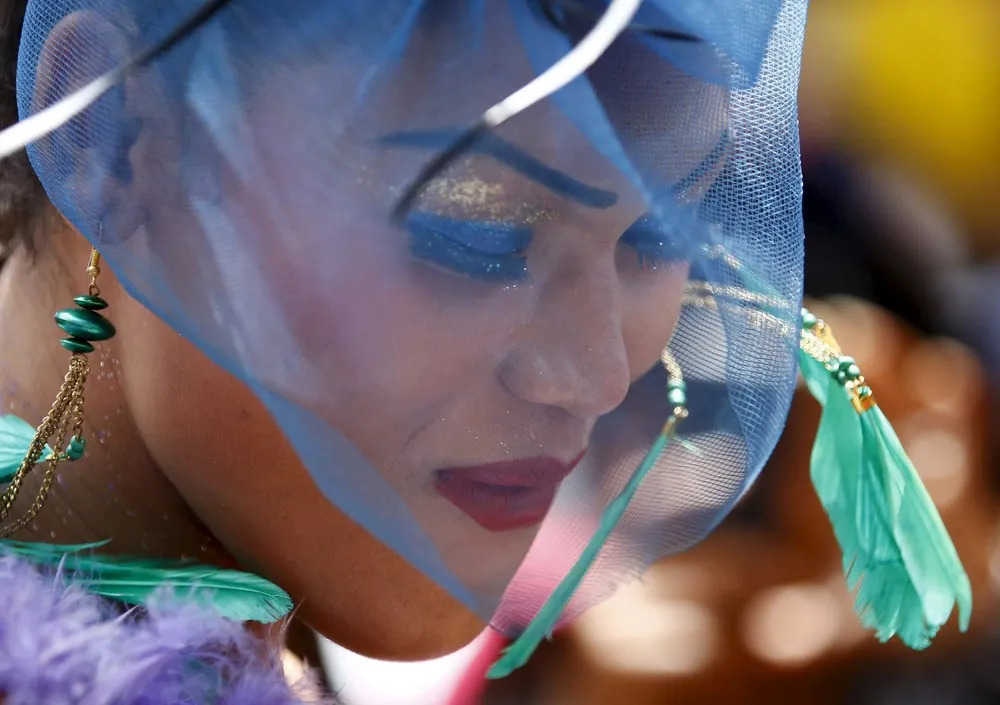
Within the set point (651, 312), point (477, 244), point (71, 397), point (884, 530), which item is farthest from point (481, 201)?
point (884, 530)

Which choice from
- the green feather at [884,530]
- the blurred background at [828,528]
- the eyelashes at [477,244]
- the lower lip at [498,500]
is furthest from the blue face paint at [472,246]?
the blurred background at [828,528]

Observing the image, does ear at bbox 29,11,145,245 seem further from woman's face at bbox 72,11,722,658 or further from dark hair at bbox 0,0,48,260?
dark hair at bbox 0,0,48,260

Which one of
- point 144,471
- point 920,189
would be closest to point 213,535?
point 144,471

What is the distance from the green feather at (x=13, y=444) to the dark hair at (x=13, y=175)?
0.12 meters

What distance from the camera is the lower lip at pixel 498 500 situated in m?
0.50

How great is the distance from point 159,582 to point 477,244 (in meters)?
0.25

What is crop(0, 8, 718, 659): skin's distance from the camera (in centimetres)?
45

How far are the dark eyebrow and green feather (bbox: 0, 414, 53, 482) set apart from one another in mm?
283

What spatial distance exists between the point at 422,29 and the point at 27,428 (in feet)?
1.08

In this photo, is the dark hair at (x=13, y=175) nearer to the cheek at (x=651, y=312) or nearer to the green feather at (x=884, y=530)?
the cheek at (x=651, y=312)

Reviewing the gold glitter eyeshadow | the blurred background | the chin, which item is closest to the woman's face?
the gold glitter eyeshadow

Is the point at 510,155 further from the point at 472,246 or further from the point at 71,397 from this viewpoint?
the point at 71,397

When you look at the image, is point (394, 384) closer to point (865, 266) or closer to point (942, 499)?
point (942, 499)

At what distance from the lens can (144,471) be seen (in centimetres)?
59
